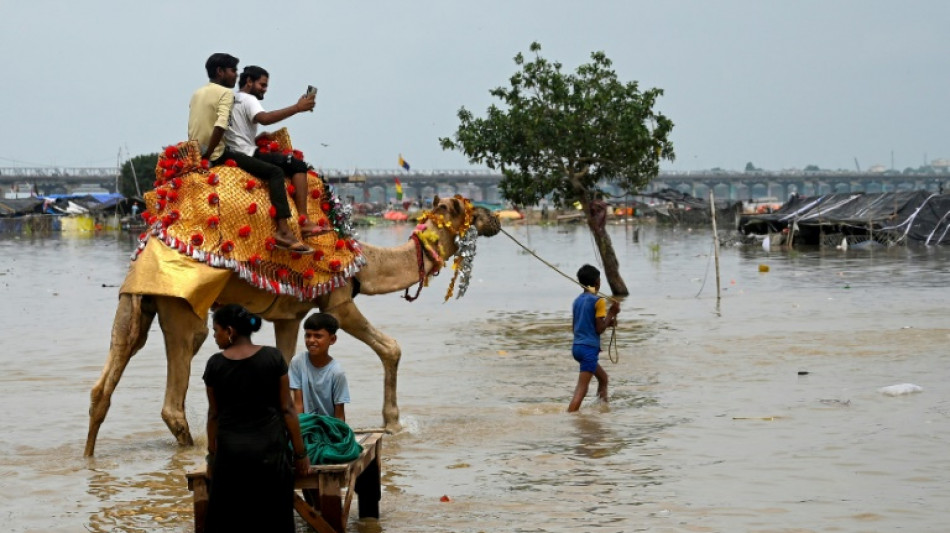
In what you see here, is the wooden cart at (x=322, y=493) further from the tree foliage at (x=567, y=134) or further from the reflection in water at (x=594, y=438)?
the tree foliage at (x=567, y=134)

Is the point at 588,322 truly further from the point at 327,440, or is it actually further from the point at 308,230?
the point at 327,440

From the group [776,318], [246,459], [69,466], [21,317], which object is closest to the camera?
[246,459]

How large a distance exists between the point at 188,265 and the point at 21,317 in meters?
15.3

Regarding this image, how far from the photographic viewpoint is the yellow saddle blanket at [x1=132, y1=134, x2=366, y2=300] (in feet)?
32.8

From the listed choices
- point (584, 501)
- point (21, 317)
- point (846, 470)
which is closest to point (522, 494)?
point (584, 501)

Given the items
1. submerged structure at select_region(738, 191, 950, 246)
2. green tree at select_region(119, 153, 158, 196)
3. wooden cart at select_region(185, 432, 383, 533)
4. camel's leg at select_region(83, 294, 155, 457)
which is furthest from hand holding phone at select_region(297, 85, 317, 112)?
green tree at select_region(119, 153, 158, 196)

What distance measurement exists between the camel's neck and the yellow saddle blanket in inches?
23.2

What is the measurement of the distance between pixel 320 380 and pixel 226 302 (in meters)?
2.17

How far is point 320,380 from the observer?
8.38m

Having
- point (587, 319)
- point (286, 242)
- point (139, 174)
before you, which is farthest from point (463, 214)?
point (139, 174)

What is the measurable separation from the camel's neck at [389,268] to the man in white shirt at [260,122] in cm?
86

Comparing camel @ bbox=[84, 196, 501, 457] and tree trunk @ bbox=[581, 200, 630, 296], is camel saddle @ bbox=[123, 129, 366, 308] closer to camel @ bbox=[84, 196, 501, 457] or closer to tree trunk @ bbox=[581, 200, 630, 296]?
camel @ bbox=[84, 196, 501, 457]

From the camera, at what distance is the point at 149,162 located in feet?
430

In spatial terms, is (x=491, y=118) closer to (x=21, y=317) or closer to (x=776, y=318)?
(x=776, y=318)
